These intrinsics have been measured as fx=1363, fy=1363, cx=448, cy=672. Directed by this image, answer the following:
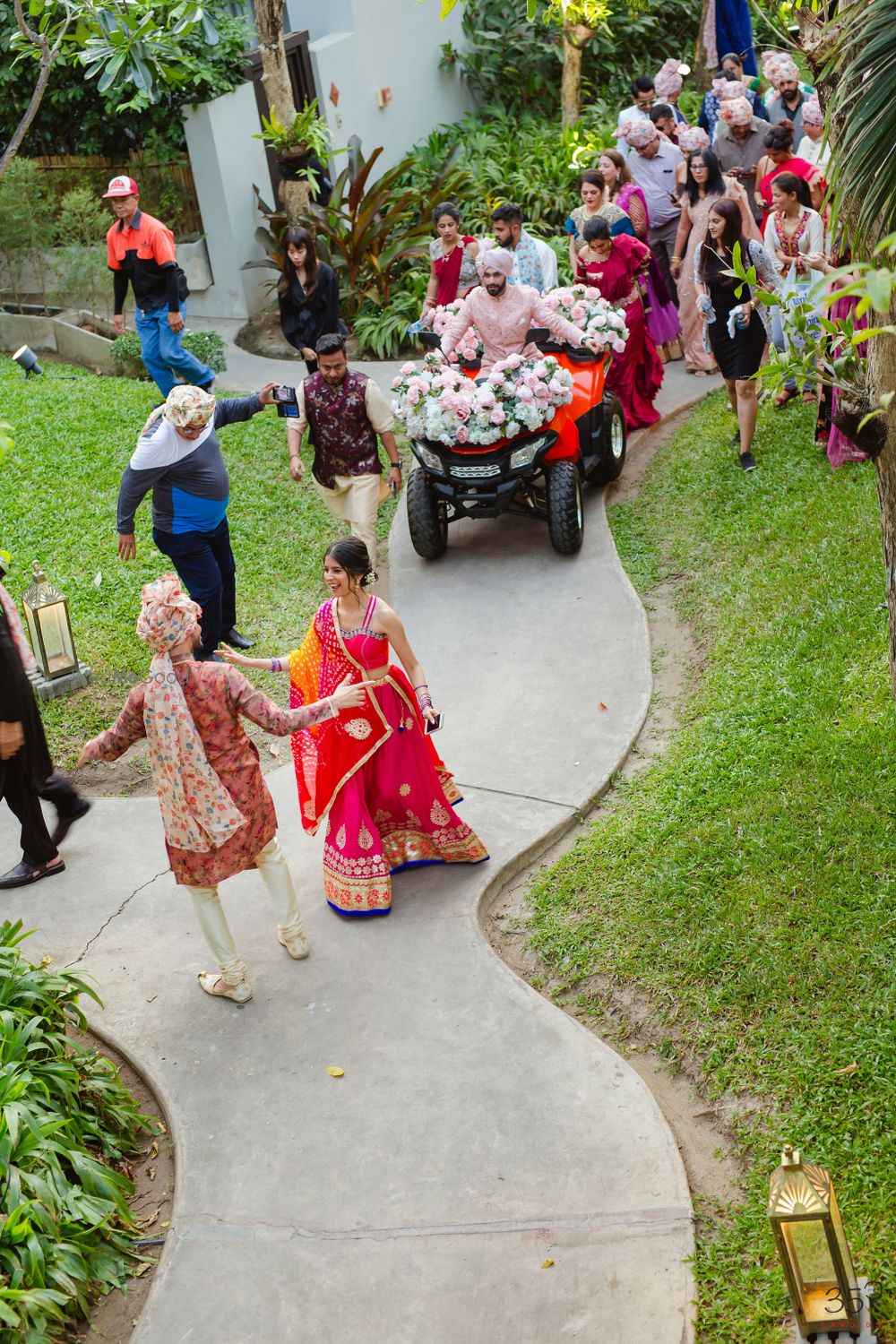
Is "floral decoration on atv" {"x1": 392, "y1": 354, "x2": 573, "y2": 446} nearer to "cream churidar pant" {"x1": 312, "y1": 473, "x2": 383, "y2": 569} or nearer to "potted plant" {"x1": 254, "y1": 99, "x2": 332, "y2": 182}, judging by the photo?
"cream churidar pant" {"x1": 312, "y1": 473, "x2": 383, "y2": 569}

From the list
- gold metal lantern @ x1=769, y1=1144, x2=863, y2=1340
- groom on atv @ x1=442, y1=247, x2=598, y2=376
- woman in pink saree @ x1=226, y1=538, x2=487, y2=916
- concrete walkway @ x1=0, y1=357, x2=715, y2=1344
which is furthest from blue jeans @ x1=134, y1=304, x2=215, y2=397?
gold metal lantern @ x1=769, y1=1144, x2=863, y2=1340

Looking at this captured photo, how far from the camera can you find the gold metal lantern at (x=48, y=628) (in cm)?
772

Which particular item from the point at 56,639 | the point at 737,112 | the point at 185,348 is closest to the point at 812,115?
the point at 737,112

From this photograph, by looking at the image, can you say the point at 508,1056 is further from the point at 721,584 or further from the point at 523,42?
the point at 523,42

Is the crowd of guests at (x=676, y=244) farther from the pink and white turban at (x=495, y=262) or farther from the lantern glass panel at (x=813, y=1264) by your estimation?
the lantern glass panel at (x=813, y=1264)

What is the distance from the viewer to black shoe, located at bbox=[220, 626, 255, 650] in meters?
8.47

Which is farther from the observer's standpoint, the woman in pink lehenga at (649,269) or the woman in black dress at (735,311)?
the woman in pink lehenga at (649,269)

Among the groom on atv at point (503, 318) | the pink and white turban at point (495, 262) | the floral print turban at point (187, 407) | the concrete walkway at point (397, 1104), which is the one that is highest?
the pink and white turban at point (495, 262)

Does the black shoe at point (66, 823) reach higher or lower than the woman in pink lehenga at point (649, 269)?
lower

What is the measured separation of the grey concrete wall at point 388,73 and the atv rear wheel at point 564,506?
8696mm

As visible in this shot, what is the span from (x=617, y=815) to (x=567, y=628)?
2.03 meters

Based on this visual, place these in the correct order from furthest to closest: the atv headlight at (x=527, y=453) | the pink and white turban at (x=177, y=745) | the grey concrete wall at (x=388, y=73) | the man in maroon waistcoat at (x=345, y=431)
Result: the grey concrete wall at (x=388, y=73)
the atv headlight at (x=527, y=453)
the man in maroon waistcoat at (x=345, y=431)
the pink and white turban at (x=177, y=745)

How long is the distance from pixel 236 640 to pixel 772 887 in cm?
410

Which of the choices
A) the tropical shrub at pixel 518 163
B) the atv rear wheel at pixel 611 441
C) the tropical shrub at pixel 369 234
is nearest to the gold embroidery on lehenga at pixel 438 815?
the atv rear wheel at pixel 611 441
